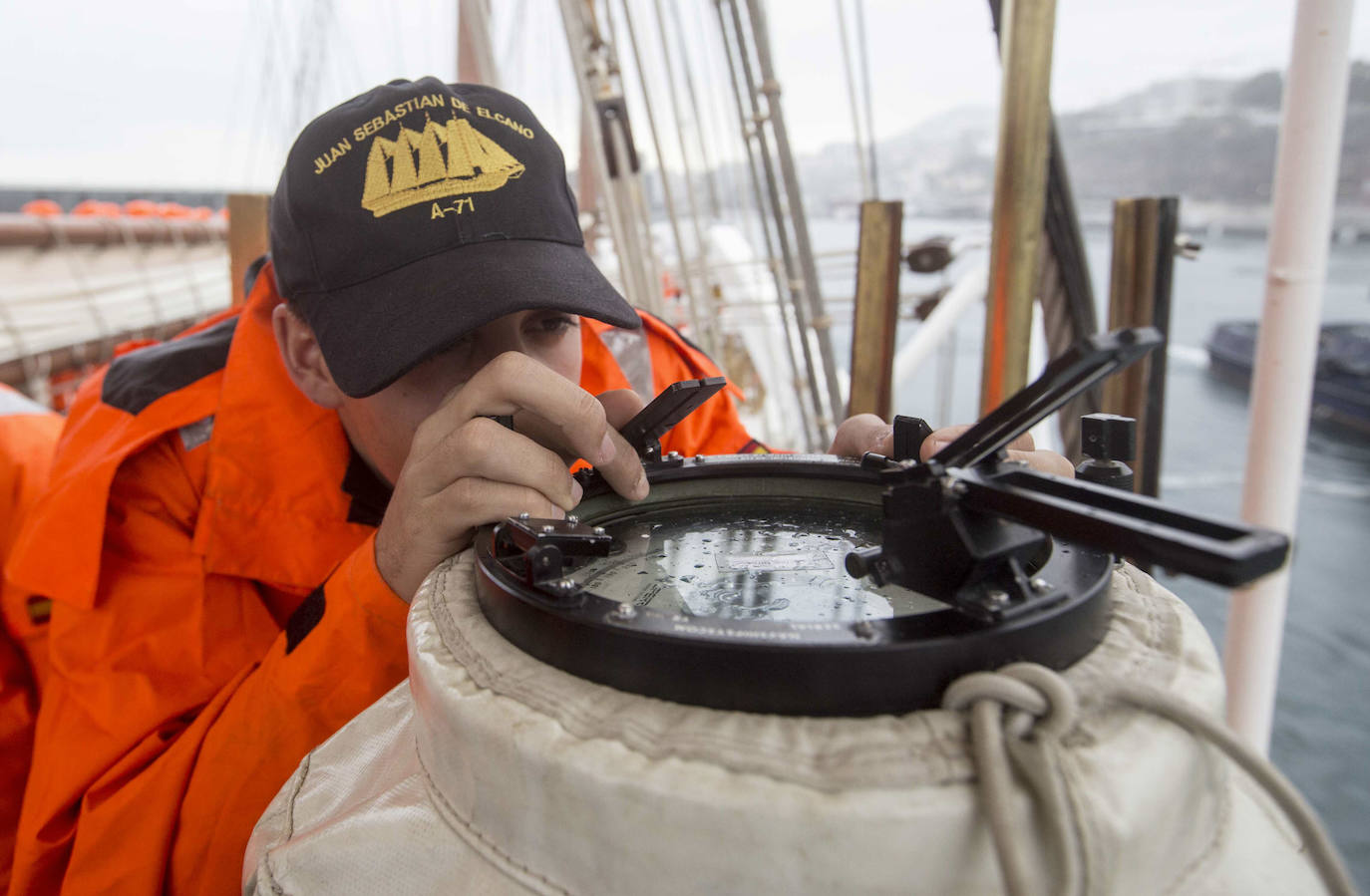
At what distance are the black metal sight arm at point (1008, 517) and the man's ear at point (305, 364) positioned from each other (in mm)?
924

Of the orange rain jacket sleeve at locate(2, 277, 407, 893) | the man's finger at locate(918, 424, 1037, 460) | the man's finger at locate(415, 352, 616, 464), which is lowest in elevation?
the orange rain jacket sleeve at locate(2, 277, 407, 893)

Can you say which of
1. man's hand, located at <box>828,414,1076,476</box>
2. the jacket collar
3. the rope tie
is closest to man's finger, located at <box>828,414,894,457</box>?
man's hand, located at <box>828,414,1076,476</box>

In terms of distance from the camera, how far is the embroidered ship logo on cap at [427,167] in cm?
98

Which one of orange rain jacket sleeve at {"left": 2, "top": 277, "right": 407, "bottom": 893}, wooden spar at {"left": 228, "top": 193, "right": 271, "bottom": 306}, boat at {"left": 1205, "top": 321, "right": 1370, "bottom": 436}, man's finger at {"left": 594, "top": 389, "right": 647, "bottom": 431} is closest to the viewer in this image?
orange rain jacket sleeve at {"left": 2, "top": 277, "right": 407, "bottom": 893}

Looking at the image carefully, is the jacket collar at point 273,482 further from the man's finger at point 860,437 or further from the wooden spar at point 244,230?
the wooden spar at point 244,230

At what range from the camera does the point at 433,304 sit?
36.0 inches

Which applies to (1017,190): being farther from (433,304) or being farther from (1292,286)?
(433,304)

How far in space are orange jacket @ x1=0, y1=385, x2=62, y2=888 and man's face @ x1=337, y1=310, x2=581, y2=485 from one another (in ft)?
1.78

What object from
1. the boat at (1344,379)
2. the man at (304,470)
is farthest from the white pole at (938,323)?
the boat at (1344,379)

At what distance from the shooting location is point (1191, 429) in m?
14.8

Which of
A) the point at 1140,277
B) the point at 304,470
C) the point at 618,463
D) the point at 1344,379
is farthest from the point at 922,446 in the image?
the point at 1344,379

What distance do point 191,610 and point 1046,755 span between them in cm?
103

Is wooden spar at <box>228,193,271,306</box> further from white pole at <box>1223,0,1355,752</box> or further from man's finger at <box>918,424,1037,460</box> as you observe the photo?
white pole at <box>1223,0,1355,752</box>

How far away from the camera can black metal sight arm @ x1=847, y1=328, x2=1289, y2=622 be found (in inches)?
14.6
